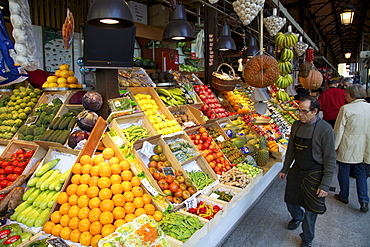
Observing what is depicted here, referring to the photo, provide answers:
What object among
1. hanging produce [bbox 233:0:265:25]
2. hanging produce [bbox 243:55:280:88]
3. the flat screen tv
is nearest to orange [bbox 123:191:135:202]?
the flat screen tv

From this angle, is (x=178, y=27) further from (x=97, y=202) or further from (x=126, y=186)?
(x=97, y=202)

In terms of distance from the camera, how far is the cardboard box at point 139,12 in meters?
8.26

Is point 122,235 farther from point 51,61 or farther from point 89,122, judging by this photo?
point 51,61

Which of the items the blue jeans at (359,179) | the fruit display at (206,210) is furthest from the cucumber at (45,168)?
the blue jeans at (359,179)

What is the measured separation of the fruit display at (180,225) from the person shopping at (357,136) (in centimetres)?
305

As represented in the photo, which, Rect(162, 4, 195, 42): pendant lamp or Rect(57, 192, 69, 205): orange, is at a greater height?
Rect(162, 4, 195, 42): pendant lamp

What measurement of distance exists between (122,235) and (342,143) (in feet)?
12.8

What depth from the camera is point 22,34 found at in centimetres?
287

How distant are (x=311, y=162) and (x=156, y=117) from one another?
7.04 ft

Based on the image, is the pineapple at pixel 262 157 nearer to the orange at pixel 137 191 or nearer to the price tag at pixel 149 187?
the price tag at pixel 149 187

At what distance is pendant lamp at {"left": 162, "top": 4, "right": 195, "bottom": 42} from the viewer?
135 inches

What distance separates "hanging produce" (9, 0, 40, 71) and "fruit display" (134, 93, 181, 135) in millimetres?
1492

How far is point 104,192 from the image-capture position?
2.59 meters

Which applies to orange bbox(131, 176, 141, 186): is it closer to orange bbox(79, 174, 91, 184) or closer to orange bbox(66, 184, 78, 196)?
orange bbox(79, 174, 91, 184)
